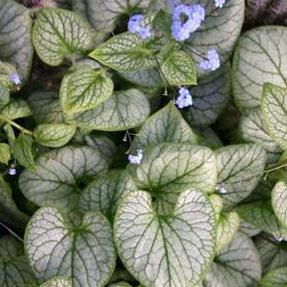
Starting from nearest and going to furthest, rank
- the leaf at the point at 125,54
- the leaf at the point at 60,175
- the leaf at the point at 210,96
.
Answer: the leaf at the point at 125,54, the leaf at the point at 60,175, the leaf at the point at 210,96

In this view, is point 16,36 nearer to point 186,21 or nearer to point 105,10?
point 105,10

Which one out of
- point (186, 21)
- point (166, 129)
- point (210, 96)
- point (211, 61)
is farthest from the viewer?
point (210, 96)

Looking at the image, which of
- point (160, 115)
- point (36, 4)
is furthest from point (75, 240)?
point (36, 4)

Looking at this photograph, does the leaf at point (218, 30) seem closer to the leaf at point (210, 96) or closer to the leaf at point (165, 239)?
the leaf at point (210, 96)

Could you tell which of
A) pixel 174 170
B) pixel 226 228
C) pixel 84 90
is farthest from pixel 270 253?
pixel 84 90

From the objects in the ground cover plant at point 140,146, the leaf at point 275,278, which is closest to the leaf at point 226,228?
the ground cover plant at point 140,146
